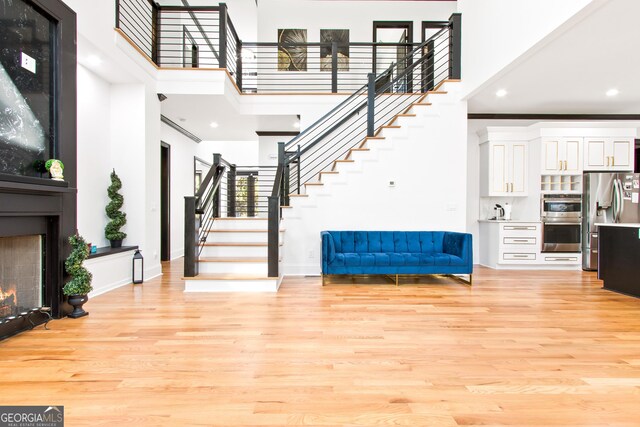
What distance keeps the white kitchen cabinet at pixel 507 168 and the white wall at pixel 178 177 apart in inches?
263

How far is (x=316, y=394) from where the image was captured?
193cm

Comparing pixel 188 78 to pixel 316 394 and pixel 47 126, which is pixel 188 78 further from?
pixel 316 394

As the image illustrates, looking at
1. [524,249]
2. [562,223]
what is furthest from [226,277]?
[562,223]

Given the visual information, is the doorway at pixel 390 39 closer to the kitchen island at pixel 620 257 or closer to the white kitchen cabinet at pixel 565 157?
the white kitchen cabinet at pixel 565 157

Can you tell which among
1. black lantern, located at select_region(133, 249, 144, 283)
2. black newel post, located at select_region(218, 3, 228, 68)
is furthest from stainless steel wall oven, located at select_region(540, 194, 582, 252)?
black lantern, located at select_region(133, 249, 144, 283)

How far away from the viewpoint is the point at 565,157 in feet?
20.7

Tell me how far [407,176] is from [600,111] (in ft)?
15.0

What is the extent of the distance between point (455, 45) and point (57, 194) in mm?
5911

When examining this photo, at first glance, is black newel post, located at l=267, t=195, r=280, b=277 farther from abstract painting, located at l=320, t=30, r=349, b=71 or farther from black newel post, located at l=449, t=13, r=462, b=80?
abstract painting, located at l=320, t=30, r=349, b=71

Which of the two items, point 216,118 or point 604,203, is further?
point 216,118

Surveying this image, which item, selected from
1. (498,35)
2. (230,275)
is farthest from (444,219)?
(230,275)

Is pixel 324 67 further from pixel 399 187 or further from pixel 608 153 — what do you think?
pixel 608 153

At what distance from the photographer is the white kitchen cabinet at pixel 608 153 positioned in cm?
629

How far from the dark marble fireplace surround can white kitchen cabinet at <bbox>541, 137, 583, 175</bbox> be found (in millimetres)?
7340
